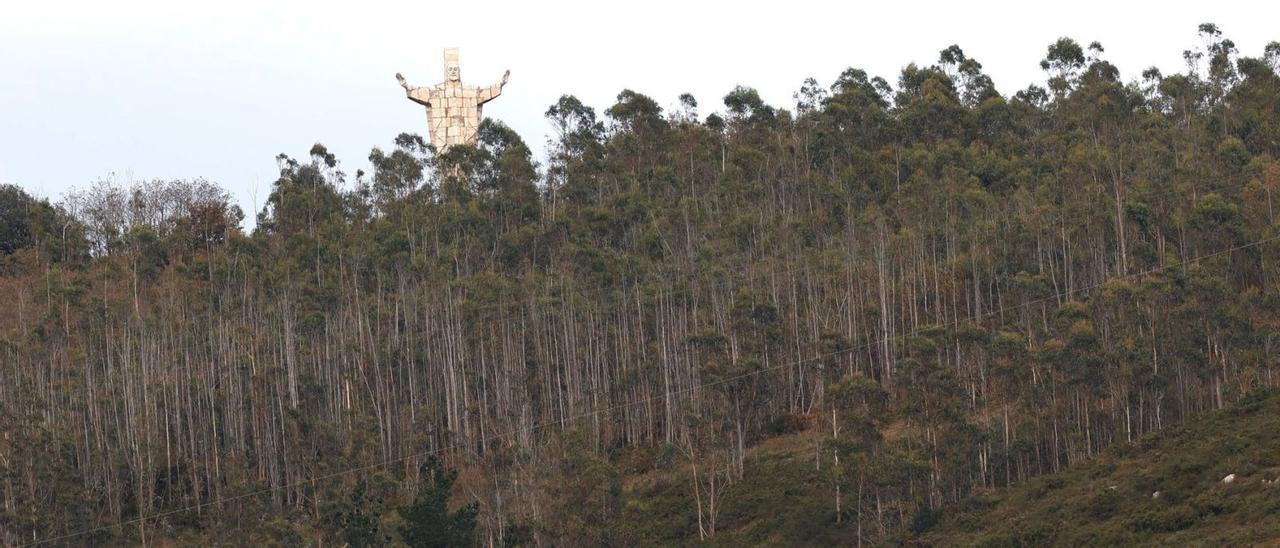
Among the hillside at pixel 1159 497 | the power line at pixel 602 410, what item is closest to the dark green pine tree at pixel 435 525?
the power line at pixel 602 410

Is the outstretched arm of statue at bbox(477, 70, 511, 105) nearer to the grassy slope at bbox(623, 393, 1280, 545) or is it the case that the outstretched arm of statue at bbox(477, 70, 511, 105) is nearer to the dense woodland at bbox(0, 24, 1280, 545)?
the dense woodland at bbox(0, 24, 1280, 545)

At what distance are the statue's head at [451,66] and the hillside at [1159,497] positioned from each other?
42122 mm

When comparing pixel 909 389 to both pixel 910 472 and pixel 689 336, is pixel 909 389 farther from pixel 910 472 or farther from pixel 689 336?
pixel 689 336

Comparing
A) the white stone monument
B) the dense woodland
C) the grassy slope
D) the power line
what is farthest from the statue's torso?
the grassy slope

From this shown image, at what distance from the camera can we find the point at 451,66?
75.9 m

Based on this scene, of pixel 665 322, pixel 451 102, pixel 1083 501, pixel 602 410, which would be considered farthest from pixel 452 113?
pixel 1083 501

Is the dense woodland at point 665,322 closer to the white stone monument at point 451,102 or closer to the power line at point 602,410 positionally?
the power line at point 602,410

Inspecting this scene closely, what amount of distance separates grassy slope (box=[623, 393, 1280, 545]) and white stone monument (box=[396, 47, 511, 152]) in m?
33.1

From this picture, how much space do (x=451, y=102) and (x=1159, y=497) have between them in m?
46.4

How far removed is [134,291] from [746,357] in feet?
73.3

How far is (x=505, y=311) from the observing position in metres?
51.6

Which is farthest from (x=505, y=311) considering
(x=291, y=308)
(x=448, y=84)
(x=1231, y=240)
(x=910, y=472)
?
(x=448, y=84)

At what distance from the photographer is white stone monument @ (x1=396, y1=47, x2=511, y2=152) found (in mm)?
75062

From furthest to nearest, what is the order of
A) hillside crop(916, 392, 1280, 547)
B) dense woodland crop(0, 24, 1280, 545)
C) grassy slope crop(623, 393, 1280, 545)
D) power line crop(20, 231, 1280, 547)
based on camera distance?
power line crop(20, 231, 1280, 547)
dense woodland crop(0, 24, 1280, 545)
grassy slope crop(623, 393, 1280, 545)
hillside crop(916, 392, 1280, 547)
